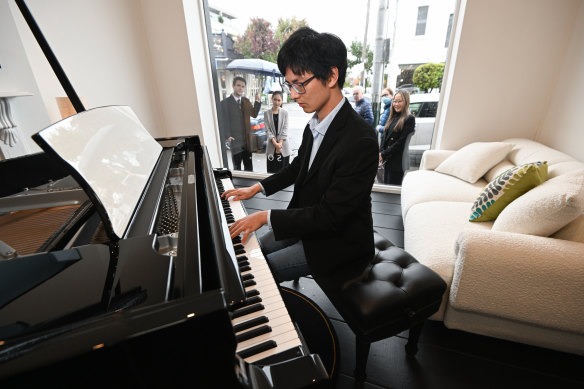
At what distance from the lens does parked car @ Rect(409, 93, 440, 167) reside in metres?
3.04

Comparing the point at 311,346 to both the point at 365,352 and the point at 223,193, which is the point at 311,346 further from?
the point at 223,193

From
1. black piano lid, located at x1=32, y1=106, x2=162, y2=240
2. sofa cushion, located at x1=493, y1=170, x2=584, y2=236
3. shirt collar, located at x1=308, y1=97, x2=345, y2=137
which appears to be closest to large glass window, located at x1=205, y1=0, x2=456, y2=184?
sofa cushion, located at x1=493, y1=170, x2=584, y2=236

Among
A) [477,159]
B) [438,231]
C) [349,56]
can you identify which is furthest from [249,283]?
[349,56]

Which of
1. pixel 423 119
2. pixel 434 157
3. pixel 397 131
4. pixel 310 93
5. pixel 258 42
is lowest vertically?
pixel 434 157

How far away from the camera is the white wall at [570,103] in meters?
2.10

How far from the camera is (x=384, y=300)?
1.00 meters

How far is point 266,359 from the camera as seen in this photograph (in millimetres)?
645

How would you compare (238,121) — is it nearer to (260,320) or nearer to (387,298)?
(387,298)

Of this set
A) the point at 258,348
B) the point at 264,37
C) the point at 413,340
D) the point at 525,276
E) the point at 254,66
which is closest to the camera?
the point at 258,348

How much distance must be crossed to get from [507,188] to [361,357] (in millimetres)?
1308

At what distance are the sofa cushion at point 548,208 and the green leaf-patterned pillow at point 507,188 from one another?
0.15 m

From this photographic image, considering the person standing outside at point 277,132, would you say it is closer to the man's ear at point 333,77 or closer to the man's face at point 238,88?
the man's face at point 238,88

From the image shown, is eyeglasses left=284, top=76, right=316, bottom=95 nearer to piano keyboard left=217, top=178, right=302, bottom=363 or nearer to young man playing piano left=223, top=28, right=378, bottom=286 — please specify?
young man playing piano left=223, top=28, right=378, bottom=286

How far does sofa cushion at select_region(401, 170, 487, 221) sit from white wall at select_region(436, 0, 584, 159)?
70 cm
